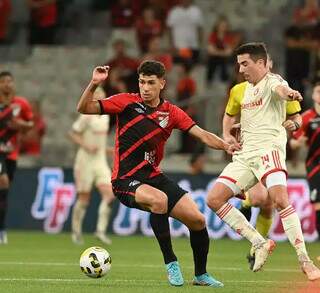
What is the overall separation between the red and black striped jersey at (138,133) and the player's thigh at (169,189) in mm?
69

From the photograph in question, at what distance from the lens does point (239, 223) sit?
12.5 meters

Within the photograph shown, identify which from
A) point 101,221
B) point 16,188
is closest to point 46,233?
point 16,188

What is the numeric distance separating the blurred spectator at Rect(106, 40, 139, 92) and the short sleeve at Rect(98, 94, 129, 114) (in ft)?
38.9

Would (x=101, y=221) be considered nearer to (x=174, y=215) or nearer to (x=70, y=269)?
(x=70, y=269)

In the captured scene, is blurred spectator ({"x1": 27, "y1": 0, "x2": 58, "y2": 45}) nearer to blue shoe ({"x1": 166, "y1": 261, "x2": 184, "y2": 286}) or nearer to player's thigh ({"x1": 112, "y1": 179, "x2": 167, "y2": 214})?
player's thigh ({"x1": 112, "y1": 179, "x2": 167, "y2": 214})

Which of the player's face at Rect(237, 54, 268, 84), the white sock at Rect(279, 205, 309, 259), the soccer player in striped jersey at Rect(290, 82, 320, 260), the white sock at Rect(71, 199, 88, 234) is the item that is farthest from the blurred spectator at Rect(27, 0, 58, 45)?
the white sock at Rect(279, 205, 309, 259)

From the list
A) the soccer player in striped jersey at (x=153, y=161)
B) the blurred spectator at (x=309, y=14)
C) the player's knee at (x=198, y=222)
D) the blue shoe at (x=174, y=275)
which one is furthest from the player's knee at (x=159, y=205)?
the blurred spectator at (x=309, y=14)

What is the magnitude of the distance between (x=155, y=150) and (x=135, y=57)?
551 inches

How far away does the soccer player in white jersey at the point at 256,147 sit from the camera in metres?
12.4

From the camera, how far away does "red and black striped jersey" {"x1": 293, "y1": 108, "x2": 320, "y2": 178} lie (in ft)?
53.9

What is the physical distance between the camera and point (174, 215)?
39.2 feet

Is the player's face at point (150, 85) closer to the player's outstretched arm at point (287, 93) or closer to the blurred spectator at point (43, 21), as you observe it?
the player's outstretched arm at point (287, 93)

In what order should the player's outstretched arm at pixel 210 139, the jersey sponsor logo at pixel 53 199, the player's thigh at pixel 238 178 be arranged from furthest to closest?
the jersey sponsor logo at pixel 53 199 → the player's thigh at pixel 238 178 → the player's outstretched arm at pixel 210 139

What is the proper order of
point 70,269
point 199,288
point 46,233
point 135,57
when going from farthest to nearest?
point 135,57, point 46,233, point 70,269, point 199,288
